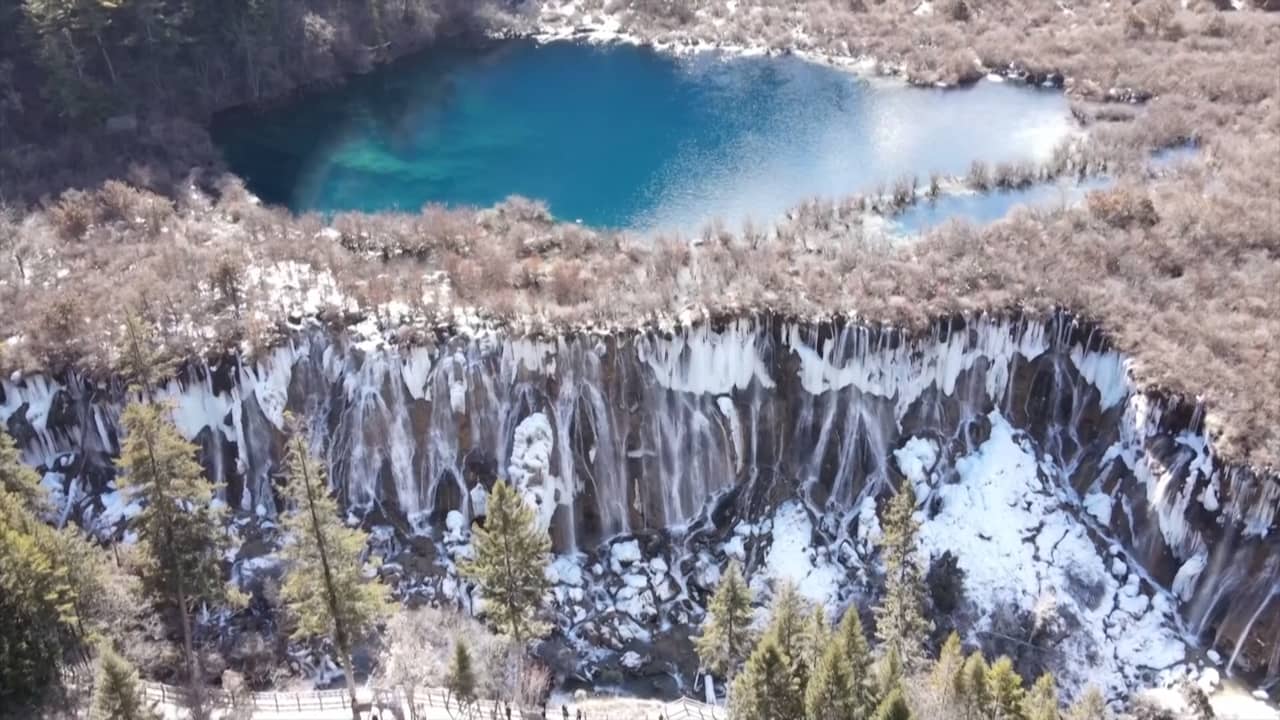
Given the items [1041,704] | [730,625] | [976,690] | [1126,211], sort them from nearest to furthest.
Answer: [976,690]
[1041,704]
[730,625]
[1126,211]

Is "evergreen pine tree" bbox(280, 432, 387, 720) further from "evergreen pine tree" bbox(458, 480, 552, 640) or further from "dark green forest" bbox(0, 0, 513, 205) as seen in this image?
"dark green forest" bbox(0, 0, 513, 205)

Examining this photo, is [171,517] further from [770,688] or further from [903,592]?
[903,592]

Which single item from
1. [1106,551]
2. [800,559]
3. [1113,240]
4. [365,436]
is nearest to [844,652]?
[800,559]

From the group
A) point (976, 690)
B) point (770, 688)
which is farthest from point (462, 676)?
point (976, 690)

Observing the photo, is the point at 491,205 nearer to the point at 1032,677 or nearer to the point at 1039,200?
the point at 1039,200

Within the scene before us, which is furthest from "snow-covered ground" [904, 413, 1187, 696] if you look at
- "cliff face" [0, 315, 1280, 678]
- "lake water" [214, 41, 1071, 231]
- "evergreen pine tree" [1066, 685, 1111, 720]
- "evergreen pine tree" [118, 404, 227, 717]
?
"evergreen pine tree" [118, 404, 227, 717]
